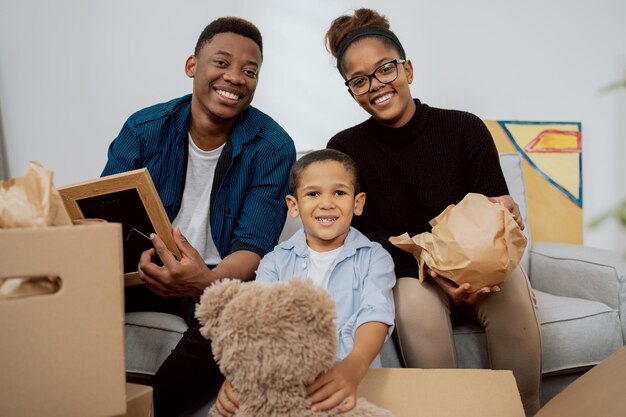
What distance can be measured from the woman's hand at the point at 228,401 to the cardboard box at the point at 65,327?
0.55ft

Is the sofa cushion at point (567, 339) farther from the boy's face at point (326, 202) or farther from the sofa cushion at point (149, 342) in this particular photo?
the sofa cushion at point (149, 342)

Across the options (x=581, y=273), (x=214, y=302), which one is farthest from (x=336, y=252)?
(x=581, y=273)

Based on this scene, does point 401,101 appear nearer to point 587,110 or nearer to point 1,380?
point 1,380

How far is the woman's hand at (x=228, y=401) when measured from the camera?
2.60 feet

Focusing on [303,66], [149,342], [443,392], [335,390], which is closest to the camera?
[335,390]

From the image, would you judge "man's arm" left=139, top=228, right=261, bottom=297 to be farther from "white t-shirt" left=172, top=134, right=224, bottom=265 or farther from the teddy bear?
the teddy bear

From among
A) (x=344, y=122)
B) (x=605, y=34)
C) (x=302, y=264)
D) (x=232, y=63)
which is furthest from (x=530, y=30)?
(x=302, y=264)

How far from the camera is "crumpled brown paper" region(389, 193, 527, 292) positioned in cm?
105

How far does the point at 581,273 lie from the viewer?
1574 mm

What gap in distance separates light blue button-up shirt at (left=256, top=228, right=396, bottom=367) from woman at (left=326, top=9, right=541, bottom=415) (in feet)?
0.35

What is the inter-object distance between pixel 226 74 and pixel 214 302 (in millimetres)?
852

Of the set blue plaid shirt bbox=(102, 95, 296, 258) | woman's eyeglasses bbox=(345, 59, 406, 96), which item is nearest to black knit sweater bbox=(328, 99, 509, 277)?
woman's eyeglasses bbox=(345, 59, 406, 96)

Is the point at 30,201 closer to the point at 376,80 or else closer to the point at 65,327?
the point at 65,327

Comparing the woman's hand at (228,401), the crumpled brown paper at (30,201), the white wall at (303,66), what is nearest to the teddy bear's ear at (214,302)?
the woman's hand at (228,401)
